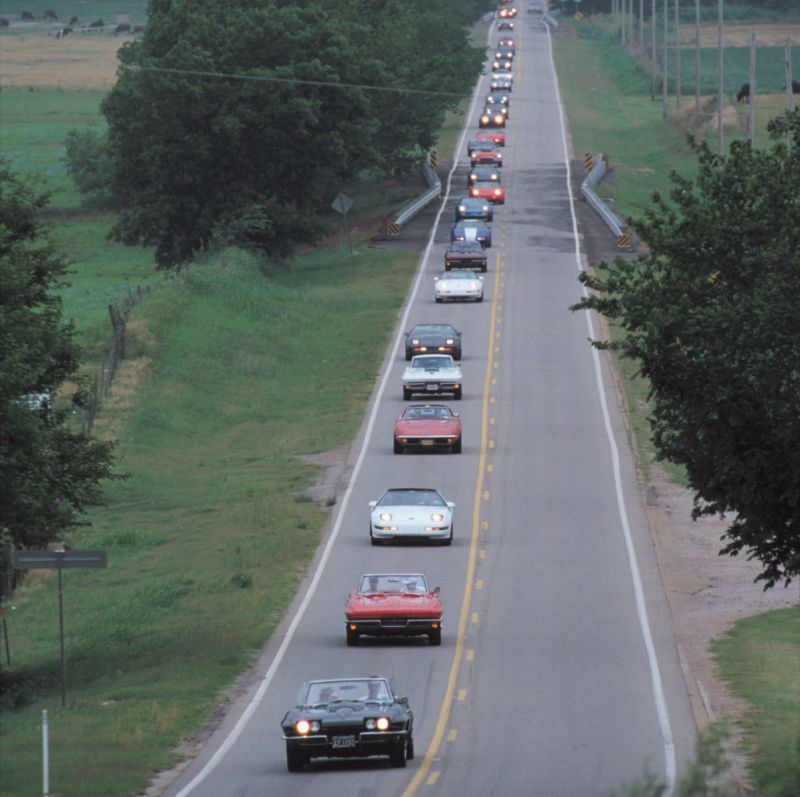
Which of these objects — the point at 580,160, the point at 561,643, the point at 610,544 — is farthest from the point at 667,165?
the point at 561,643

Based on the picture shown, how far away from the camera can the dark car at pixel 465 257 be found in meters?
84.2

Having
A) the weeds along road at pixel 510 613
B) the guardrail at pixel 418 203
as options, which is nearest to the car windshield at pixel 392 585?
the weeds along road at pixel 510 613

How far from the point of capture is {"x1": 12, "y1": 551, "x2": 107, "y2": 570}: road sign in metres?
26.5

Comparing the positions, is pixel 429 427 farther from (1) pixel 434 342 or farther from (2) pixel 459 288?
(2) pixel 459 288

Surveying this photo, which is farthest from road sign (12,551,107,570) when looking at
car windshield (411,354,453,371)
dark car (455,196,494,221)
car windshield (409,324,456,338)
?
dark car (455,196,494,221)

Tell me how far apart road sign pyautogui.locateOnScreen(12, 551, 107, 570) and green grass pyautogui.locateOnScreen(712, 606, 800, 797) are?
9446 millimetres

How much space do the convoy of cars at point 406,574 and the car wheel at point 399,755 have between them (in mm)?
13

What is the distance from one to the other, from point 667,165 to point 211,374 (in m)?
54.6

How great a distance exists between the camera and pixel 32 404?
1283 inches

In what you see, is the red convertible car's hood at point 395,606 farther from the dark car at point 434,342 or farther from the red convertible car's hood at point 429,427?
the dark car at point 434,342

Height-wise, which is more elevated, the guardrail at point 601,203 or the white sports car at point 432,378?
the guardrail at point 601,203

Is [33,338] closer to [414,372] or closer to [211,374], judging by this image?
[414,372]

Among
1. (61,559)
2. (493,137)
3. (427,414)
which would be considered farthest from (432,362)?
(493,137)

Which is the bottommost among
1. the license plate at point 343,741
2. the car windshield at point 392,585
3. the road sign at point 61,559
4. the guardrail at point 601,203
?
the guardrail at point 601,203
